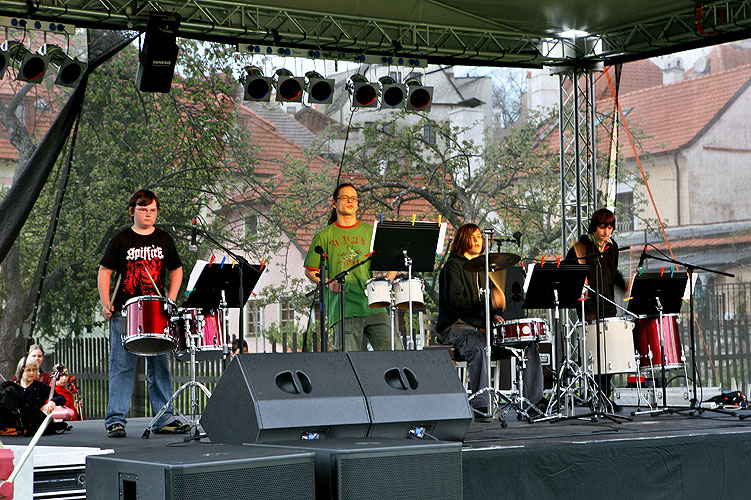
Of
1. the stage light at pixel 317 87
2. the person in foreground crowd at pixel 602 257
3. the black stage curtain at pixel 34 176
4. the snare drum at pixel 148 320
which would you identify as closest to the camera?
the snare drum at pixel 148 320

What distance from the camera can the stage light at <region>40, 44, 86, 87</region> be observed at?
7.97m

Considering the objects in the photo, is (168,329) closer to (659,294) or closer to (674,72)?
(659,294)

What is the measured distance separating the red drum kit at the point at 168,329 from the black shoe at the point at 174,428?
1.48 ft

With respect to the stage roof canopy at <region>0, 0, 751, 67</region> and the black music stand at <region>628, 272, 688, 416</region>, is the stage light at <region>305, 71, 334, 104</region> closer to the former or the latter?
the stage roof canopy at <region>0, 0, 751, 67</region>

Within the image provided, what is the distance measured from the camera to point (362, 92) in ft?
29.7

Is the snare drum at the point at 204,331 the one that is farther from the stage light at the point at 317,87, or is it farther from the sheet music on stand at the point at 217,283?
the stage light at the point at 317,87

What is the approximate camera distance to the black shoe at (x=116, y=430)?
19.5ft

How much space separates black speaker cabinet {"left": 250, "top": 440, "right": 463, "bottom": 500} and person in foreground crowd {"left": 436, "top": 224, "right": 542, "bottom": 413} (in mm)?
4111

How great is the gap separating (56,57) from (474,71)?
9709mm

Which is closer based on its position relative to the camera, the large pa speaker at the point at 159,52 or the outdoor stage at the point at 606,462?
the outdoor stage at the point at 606,462

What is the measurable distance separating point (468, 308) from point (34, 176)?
3860 millimetres

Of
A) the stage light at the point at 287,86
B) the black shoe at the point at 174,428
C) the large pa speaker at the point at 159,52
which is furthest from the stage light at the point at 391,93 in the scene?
the black shoe at the point at 174,428

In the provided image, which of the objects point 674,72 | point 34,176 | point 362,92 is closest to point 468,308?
point 362,92

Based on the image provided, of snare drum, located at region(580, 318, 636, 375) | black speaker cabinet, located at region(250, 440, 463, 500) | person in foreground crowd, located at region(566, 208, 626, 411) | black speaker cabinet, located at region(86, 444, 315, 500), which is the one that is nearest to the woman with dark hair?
person in foreground crowd, located at region(566, 208, 626, 411)
